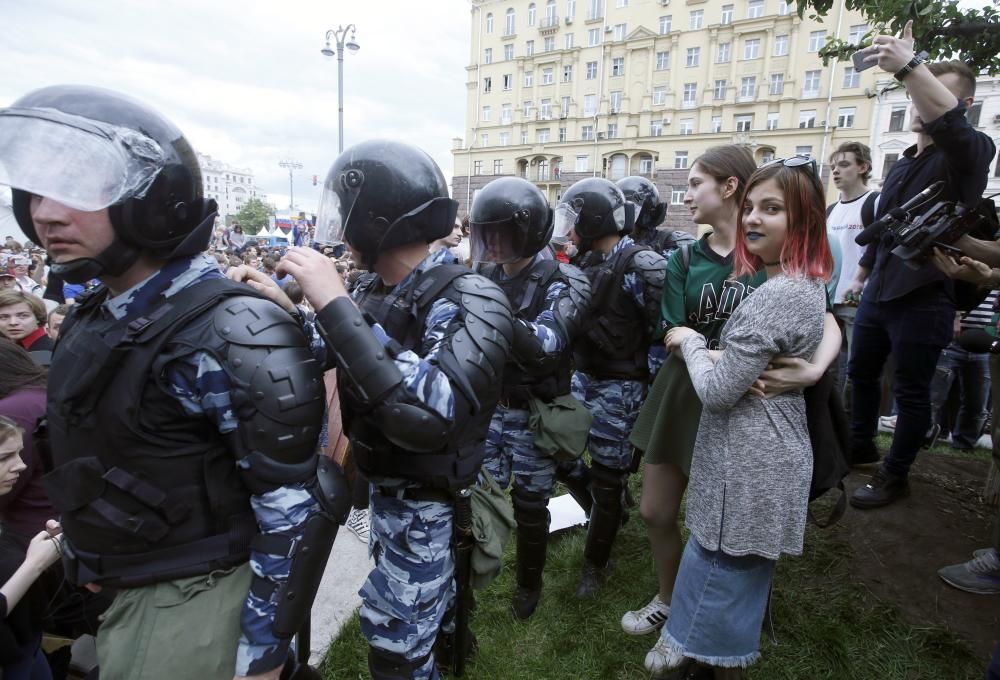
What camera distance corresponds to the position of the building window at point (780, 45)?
113 ft

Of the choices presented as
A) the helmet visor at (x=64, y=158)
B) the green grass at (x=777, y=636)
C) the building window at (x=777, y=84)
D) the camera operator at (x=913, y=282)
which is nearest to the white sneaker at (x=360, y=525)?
the green grass at (x=777, y=636)

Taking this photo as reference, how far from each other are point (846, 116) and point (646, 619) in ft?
127

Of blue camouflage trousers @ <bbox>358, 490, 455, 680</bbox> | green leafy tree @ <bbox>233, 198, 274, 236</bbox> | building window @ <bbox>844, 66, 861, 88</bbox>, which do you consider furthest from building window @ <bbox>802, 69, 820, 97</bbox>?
Result: green leafy tree @ <bbox>233, 198, 274, 236</bbox>

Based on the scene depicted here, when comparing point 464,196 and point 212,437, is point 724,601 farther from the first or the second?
point 464,196

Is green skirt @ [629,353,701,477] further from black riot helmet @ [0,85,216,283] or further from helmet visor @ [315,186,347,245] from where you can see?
black riot helmet @ [0,85,216,283]

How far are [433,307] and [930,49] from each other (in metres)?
4.41

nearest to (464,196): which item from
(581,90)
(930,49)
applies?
(581,90)

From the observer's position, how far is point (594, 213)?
337cm

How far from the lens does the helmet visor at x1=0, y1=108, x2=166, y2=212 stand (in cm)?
122

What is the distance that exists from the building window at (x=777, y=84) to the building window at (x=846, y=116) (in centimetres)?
387

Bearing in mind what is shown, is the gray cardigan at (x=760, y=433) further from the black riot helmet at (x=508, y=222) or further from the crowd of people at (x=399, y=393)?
the black riot helmet at (x=508, y=222)

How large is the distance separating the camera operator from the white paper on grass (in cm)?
175

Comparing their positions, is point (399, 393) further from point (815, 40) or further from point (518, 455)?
point (815, 40)

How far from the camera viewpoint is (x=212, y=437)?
1382mm
